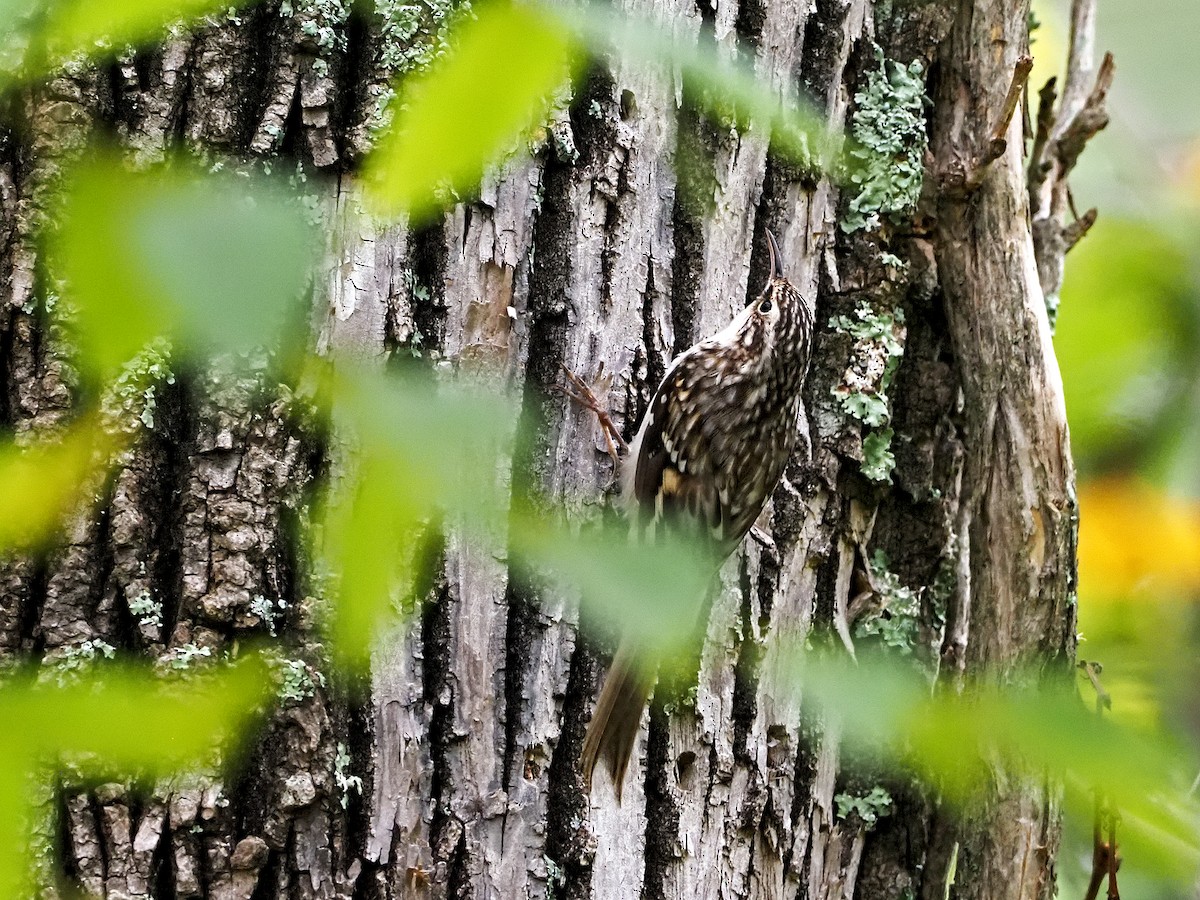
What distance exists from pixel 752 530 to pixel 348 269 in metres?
0.78

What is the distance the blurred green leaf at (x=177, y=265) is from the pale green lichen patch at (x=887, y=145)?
1502 millimetres

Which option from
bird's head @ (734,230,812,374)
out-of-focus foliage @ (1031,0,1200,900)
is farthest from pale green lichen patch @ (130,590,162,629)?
out-of-focus foliage @ (1031,0,1200,900)

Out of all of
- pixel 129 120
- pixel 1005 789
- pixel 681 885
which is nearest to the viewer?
pixel 129 120

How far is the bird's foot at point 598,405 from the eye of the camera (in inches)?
69.0

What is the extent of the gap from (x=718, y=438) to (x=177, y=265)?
1.86 m

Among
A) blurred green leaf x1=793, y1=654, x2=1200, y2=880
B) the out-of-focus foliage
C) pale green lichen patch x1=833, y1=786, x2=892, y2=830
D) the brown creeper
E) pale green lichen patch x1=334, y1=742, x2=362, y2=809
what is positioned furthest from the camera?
the out-of-focus foliage

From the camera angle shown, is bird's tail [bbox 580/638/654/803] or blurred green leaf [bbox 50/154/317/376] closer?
blurred green leaf [bbox 50/154/317/376]

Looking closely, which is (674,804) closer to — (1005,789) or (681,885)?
(681,885)

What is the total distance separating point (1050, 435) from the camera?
80.4 inches

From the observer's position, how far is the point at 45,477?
109 centimetres

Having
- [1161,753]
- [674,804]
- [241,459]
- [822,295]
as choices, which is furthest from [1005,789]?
[241,459]

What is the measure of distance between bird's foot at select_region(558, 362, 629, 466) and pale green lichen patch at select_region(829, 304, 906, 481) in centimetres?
43

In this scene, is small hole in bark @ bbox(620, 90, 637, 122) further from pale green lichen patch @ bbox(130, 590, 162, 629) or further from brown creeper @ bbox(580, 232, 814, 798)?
pale green lichen patch @ bbox(130, 590, 162, 629)

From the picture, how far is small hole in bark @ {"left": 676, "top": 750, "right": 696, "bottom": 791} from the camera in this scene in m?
1.79
